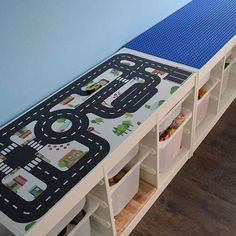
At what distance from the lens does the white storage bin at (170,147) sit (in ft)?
4.99

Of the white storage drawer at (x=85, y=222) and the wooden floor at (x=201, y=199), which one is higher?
the white storage drawer at (x=85, y=222)

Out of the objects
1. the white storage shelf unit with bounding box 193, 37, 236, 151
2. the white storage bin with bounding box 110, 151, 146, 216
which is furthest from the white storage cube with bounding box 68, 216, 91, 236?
the white storage shelf unit with bounding box 193, 37, 236, 151

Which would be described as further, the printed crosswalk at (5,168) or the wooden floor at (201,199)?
the wooden floor at (201,199)

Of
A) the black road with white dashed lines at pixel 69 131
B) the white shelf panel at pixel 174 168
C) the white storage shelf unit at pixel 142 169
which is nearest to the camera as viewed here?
the black road with white dashed lines at pixel 69 131

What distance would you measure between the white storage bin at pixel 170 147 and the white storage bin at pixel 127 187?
0.51ft

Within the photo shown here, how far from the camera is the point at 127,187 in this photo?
4.63ft

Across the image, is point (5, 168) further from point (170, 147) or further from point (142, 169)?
point (170, 147)

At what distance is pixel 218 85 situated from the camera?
1862mm

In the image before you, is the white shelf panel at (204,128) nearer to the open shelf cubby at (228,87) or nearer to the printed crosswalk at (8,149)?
the open shelf cubby at (228,87)

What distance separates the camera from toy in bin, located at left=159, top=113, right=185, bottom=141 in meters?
1.51

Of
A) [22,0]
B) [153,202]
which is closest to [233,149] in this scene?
[153,202]

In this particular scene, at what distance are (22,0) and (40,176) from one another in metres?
0.62

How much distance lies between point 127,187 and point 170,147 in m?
0.33

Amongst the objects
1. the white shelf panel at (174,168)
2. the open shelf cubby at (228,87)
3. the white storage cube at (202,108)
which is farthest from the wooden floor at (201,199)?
the open shelf cubby at (228,87)
